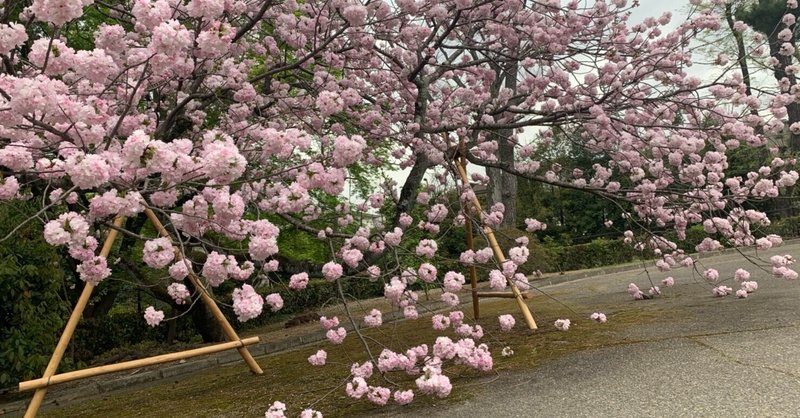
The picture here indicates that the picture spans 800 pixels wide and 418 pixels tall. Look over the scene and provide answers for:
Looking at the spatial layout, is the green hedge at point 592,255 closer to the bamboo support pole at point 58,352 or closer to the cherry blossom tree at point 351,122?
the cherry blossom tree at point 351,122

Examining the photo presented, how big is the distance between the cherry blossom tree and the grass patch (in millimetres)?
225

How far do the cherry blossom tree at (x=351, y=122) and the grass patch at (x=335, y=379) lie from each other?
0.23 metres

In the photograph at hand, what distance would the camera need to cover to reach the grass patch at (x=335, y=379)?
3.50 m

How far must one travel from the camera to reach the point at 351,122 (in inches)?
254

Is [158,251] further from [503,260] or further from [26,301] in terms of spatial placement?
[26,301]

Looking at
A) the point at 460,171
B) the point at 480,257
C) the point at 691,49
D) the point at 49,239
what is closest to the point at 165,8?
the point at 49,239

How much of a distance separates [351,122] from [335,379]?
129 inches

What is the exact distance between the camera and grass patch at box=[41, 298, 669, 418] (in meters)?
3.50

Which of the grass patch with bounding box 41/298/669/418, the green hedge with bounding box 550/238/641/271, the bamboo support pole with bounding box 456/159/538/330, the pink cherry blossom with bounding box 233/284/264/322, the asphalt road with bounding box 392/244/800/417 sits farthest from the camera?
the green hedge with bounding box 550/238/641/271

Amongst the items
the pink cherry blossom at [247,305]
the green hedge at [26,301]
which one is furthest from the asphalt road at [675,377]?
the green hedge at [26,301]

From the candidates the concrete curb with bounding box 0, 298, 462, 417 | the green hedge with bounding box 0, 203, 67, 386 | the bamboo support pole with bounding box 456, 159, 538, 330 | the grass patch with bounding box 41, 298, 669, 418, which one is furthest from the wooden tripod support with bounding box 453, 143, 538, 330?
the green hedge with bounding box 0, 203, 67, 386

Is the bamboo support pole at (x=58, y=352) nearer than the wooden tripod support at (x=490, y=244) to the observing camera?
Yes

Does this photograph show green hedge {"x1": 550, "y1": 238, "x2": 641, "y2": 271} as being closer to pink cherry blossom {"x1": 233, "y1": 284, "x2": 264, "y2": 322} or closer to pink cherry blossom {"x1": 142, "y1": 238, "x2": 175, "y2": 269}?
pink cherry blossom {"x1": 233, "y1": 284, "x2": 264, "y2": 322}

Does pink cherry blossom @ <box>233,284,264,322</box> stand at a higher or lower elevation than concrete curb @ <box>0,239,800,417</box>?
higher
